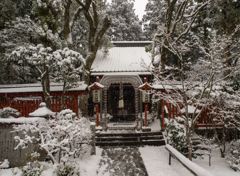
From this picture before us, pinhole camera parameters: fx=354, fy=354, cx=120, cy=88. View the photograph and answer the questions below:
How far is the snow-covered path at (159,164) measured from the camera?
1377 centimetres

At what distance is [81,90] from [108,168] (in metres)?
6.67

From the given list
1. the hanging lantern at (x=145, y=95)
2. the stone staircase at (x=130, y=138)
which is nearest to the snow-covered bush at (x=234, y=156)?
the stone staircase at (x=130, y=138)

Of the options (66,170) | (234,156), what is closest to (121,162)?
(66,170)

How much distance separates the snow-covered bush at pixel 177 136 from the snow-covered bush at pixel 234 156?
221 cm

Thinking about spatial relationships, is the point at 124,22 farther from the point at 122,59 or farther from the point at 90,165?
the point at 90,165

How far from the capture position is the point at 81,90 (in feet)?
67.1

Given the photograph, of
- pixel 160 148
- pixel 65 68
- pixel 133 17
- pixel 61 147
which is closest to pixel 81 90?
pixel 65 68

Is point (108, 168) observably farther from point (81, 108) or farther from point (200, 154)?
point (81, 108)

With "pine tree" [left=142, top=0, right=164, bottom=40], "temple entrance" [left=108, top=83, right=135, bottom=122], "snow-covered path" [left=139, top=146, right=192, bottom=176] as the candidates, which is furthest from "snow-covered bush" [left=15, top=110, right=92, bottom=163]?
"pine tree" [left=142, top=0, right=164, bottom=40]

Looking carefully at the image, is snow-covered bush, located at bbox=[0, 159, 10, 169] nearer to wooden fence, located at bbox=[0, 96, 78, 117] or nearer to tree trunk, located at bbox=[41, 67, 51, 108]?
tree trunk, located at bbox=[41, 67, 51, 108]

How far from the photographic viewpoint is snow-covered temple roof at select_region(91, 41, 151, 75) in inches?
1001

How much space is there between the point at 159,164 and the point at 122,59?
47.0 feet

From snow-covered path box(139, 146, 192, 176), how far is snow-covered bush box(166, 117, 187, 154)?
74 centimetres

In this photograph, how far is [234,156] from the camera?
1695 cm
